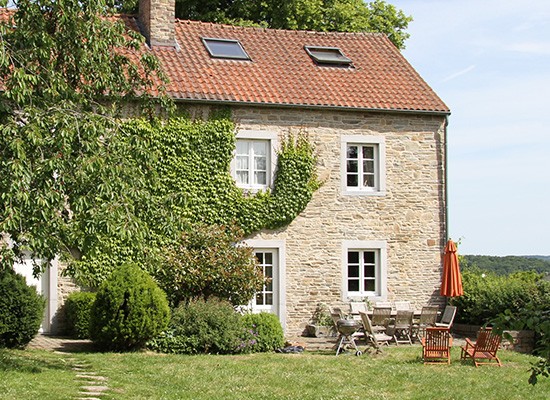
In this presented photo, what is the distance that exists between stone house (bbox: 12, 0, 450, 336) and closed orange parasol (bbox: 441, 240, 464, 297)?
1.03m

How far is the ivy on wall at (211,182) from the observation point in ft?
60.1

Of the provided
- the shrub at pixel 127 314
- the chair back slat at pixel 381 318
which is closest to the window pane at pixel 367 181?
the chair back slat at pixel 381 318

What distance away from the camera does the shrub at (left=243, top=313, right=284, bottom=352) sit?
16562mm

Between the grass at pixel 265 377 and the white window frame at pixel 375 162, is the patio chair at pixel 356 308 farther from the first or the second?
the grass at pixel 265 377

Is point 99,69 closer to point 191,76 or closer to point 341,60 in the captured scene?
point 191,76

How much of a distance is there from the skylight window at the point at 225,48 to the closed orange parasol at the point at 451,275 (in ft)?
22.7

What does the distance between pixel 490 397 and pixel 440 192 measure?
31.0 ft

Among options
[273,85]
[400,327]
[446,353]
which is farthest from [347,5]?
[446,353]

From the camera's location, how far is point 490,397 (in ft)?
39.6

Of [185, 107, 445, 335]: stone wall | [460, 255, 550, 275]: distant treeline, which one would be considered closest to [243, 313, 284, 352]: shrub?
[185, 107, 445, 335]: stone wall

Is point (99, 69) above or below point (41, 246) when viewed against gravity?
above

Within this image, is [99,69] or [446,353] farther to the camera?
[446,353]

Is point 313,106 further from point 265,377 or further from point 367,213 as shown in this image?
point 265,377

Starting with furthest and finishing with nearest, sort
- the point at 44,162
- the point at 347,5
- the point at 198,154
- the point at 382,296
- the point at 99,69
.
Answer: the point at 347,5, the point at 382,296, the point at 198,154, the point at 99,69, the point at 44,162
